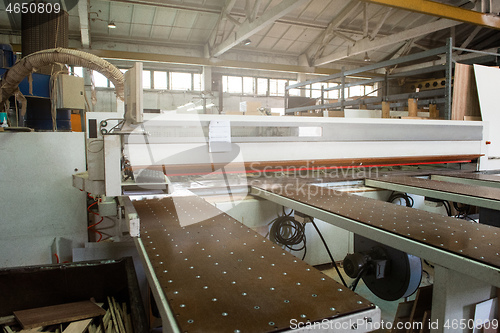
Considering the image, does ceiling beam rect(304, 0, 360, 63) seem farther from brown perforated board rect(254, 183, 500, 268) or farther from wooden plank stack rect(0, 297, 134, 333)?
wooden plank stack rect(0, 297, 134, 333)

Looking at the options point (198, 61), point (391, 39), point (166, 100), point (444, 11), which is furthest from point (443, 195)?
point (166, 100)

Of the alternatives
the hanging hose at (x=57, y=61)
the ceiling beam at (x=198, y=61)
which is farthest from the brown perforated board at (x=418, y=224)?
the ceiling beam at (x=198, y=61)

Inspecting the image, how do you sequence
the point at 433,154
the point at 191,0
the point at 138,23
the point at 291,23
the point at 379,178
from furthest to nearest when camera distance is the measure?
the point at 291,23
the point at 138,23
the point at 191,0
the point at 433,154
the point at 379,178

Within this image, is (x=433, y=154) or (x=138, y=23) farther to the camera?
(x=138, y=23)

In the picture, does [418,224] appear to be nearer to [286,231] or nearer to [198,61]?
[286,231]

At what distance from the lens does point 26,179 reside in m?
1.86

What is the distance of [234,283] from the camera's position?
81cm

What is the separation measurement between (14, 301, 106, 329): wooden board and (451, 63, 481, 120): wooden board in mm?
3057

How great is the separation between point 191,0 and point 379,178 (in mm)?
6207

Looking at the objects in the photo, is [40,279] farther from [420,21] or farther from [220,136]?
[420,21]

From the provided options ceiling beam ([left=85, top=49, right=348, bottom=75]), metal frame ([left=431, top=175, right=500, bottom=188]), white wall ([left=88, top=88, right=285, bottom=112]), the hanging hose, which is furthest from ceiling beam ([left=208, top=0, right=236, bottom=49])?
metal frame ([left=431, top=175, right=500, bottom=188])

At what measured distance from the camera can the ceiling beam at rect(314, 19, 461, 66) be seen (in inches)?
265

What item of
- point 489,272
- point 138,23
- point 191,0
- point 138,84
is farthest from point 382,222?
point 138,23

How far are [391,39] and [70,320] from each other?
26.4 ft
